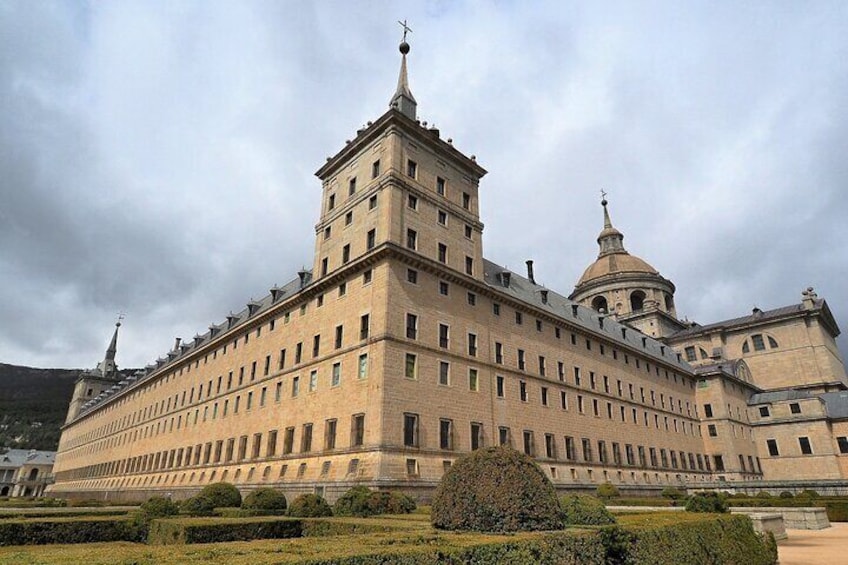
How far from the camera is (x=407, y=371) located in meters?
30.6

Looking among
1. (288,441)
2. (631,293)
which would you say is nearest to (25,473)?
(288,441)

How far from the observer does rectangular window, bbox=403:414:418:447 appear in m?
29.0

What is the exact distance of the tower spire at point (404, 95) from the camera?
131ft

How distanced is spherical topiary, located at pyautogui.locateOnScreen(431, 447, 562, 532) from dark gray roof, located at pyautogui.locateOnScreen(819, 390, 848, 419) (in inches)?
2593

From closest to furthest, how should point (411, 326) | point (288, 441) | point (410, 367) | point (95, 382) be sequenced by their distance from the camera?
point (410, 367), point (411, 326), point (288, 441), point (95, 382)

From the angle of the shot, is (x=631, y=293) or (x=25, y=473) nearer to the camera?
(x=631, y=293)

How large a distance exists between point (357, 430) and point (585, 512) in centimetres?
1775

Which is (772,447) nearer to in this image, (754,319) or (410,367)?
(754,319)

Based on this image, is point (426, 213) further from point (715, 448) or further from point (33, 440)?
point (33, 440)

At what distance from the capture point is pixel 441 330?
111ft

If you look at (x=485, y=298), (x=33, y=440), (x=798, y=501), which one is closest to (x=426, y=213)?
(x=485, y=298)

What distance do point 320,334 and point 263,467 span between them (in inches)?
421

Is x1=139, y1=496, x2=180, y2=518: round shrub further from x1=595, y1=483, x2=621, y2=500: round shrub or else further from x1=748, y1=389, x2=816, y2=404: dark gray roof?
x1=748, y1=389, x2=816, y2=404: dark gray roof

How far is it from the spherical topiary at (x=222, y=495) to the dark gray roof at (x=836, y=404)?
6667 centimetres
